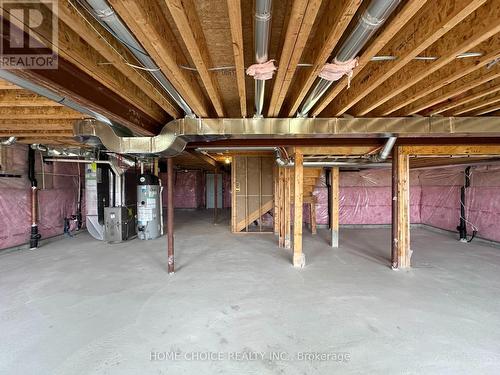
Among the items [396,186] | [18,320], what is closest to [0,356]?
[18,320]

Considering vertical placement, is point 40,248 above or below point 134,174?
below

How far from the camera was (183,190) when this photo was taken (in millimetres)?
11805

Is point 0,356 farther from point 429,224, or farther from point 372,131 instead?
point 429,224

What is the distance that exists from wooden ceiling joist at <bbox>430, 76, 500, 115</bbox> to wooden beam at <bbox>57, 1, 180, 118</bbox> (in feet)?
9.39

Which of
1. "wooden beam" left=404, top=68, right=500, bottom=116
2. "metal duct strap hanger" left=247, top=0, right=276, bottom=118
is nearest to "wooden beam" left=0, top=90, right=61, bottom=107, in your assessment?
"metal duct strap hanger" left=247, top=0, right=276, bottom=118

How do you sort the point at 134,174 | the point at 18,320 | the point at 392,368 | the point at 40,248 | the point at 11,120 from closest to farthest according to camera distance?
the point at 392,368 < the point at 18,320 < the point at 11,120 < the point at 40,248 < the point at 134,174

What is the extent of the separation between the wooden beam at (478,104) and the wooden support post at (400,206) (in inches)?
34.9

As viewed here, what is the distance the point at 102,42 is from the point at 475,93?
3.17 m

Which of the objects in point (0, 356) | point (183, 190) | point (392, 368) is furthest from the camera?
point (183, 190)

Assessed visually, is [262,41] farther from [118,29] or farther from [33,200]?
[33,200]

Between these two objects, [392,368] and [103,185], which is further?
[103,185]

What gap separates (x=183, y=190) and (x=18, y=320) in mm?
9609

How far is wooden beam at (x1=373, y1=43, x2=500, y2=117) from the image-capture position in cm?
168

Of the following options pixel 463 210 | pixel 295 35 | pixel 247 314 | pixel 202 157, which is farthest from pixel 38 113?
pixel 463 210
